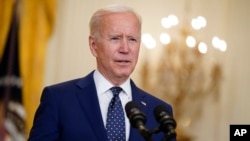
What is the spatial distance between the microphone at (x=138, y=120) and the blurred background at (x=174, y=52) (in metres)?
2.59

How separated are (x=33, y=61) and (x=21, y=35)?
0.77 feet

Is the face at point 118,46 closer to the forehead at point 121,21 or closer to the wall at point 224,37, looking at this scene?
the forehead at point 121,21

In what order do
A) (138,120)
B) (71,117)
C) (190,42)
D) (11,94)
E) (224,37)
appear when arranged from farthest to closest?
(224,37) < (190,42) < (11,94) < (71,117) < (138,120)

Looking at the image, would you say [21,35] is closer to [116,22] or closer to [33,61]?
[33,61]

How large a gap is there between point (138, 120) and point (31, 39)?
2695 millimetres

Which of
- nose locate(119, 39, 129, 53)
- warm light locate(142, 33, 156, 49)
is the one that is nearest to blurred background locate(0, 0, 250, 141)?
warm light locate(142, 33, 156, 49)

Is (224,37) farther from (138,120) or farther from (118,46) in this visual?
(138,120)

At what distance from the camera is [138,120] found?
1.21 meters

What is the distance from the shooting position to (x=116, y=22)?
1677mm

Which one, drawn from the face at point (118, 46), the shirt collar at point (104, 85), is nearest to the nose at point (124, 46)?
the face at point (118, 46)

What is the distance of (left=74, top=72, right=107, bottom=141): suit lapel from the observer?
5.07 ft

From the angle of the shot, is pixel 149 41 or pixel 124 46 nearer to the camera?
pixel 124 46

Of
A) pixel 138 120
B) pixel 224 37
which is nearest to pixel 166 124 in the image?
pixel 138 120

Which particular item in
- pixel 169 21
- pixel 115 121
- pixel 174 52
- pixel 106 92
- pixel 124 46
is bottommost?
pixel 115 121
